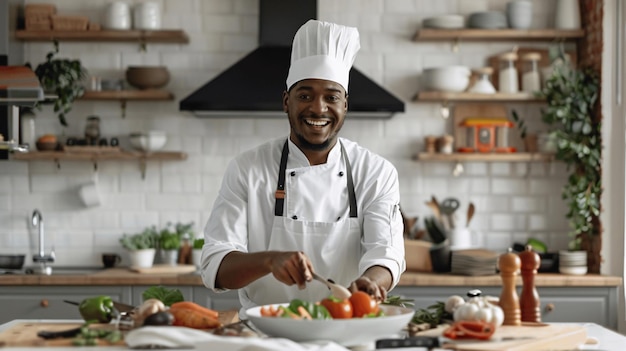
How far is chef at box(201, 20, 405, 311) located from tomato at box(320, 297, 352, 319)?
591mm

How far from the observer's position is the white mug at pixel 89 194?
5.50m

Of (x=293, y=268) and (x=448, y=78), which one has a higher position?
(x=448, y=78)

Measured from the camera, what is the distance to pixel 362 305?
2391mm

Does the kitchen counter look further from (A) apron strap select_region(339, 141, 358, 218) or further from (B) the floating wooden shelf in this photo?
(A) apron strap select_region(339, 141, 358, 218)

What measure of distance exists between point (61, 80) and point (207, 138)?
37.5 inches

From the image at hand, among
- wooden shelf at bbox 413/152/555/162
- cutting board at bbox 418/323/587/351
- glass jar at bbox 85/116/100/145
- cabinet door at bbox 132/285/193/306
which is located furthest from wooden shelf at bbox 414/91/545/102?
cutting board at bbox 418/323/587/351

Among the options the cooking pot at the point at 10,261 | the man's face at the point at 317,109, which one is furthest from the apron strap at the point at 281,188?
the cooking pot at the point at 10,261

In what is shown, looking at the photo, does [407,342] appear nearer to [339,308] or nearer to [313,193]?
[339,308]

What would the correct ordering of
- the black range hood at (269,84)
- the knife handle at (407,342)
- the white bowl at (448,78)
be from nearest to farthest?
1. the knife handle at (407,342)
2. the black range hood at (269,84)
3. the white bowl at (448,78)

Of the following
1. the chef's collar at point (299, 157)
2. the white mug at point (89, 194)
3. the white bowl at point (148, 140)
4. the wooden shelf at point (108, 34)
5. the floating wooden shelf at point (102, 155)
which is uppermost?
the wooden shelf at point (108, 34)

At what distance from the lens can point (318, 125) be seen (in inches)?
119

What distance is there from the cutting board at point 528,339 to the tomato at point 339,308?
0.89 ft

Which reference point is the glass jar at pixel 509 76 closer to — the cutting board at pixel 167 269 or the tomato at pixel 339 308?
the cutting board at pixel 167 269

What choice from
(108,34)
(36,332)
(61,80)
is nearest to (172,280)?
(61,80)
